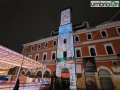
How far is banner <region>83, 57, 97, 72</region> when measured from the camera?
11517 millimetres

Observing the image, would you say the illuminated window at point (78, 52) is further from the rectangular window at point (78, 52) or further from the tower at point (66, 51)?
the tower at point (66, 51)

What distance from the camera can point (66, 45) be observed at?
49.6 ft

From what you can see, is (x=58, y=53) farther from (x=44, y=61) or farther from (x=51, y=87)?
(x=51, y=87)

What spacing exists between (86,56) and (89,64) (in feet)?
5.41

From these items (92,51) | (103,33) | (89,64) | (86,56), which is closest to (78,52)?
(86,56)

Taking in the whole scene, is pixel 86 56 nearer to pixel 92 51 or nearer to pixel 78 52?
pixel 92 51

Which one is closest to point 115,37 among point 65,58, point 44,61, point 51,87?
point 65,58

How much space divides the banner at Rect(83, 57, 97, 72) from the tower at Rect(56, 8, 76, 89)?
89.6 inches

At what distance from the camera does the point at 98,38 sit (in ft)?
43.9

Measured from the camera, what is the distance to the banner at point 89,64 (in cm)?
1152

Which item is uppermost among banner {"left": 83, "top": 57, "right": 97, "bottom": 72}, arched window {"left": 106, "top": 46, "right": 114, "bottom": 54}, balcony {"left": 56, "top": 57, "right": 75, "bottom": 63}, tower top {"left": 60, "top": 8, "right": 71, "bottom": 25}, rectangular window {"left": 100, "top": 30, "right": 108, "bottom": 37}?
tower top {"left": 60, "top": 8, "right": 71, "bottom": 25}

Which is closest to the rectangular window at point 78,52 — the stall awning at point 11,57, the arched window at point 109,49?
the arched window at point 109,49

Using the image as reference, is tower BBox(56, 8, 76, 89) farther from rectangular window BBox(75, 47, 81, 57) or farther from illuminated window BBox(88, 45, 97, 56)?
illuminated window BBox(88, 45, 97, 56)

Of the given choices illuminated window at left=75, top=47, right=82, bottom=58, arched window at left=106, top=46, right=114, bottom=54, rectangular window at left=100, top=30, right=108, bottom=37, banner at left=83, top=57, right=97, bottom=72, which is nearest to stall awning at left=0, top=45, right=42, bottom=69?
illuminated window at left=75, top=47, right=82, bottom=58
